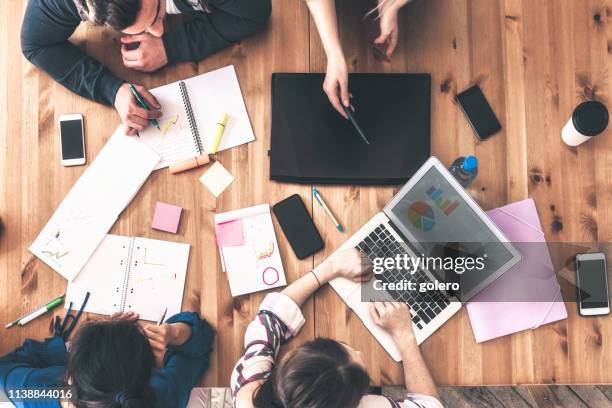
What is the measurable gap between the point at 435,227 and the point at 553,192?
0.32 m

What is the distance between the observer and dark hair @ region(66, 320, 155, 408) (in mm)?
1015

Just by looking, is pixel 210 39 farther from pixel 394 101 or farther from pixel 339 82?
pixel 394 101

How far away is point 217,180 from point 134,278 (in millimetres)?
320

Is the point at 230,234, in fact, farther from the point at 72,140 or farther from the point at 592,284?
the point at 592,284

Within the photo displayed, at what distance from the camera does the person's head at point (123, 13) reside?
1.05m

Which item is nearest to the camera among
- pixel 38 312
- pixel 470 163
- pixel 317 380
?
pixel 317 380

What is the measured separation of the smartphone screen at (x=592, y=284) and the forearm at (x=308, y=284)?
61 centimetres

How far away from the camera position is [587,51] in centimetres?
129

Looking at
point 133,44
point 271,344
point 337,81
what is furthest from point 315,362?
point 133,44

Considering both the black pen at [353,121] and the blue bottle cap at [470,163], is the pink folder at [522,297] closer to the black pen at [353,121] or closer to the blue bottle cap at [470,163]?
the blue bottle cap at [470,163]

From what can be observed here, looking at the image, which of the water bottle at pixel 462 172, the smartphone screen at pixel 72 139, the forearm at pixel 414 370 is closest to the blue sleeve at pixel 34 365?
the smartphone screen at pixel 72 139

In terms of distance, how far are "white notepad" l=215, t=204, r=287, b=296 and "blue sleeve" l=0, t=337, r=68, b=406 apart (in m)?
0.44

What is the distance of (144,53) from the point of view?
1.30m

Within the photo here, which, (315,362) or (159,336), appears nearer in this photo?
(315,362)
